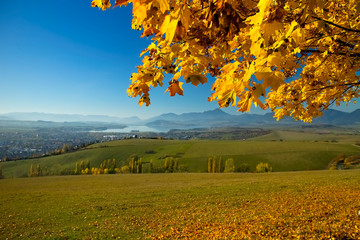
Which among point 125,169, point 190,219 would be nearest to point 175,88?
point 190,219

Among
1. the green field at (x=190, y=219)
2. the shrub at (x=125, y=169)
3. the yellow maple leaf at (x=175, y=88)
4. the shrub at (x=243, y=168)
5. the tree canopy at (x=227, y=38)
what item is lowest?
Answer: the shrub at (x=125, y=169)

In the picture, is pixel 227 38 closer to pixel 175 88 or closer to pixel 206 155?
pixel 175 88

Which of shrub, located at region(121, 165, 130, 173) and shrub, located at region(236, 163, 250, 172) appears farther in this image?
shrub, located at region(121, 165, 130, 173)

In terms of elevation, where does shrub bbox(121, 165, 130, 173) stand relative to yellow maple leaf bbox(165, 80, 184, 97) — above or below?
below

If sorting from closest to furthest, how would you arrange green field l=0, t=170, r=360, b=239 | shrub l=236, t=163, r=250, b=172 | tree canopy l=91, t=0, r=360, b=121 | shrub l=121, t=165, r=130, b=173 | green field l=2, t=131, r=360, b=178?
tree canopy l=91, t=0, r=360, b=121
green field l=0, t=170, r=360, b=239
shrub l=236, t=163, r=250, b=172
shrub l=121, t=165, r=130, b=173
green field l=2, t=131, r=360, b=178

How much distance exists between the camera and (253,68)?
6.33ft

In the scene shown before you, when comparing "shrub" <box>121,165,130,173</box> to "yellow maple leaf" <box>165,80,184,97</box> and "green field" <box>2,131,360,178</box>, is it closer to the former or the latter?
"green field" <box>2,131,360,178</box>

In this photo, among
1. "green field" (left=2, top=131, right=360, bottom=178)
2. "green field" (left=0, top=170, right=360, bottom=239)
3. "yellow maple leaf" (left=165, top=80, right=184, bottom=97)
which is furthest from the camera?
"green field" (left=2, top=131, right=360, bottom=178)

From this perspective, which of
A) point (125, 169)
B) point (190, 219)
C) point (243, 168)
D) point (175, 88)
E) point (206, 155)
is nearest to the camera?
point (175, 88)

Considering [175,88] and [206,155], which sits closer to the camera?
[175,88]

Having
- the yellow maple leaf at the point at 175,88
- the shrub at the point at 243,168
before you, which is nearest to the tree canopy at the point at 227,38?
the yellow maple leaf at the point at 175,88

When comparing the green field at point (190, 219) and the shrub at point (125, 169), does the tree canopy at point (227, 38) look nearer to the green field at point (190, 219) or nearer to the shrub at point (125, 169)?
the green field at point (190, 219)

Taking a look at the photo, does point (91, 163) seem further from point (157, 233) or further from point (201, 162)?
point (157, 233)

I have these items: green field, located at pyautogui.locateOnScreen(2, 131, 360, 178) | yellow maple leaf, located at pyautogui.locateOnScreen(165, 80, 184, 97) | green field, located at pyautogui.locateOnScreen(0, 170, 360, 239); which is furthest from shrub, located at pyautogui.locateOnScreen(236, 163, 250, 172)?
yellow maple leaf, located at pyautogui.locateOnScreen(165, 80, 184, 97)
